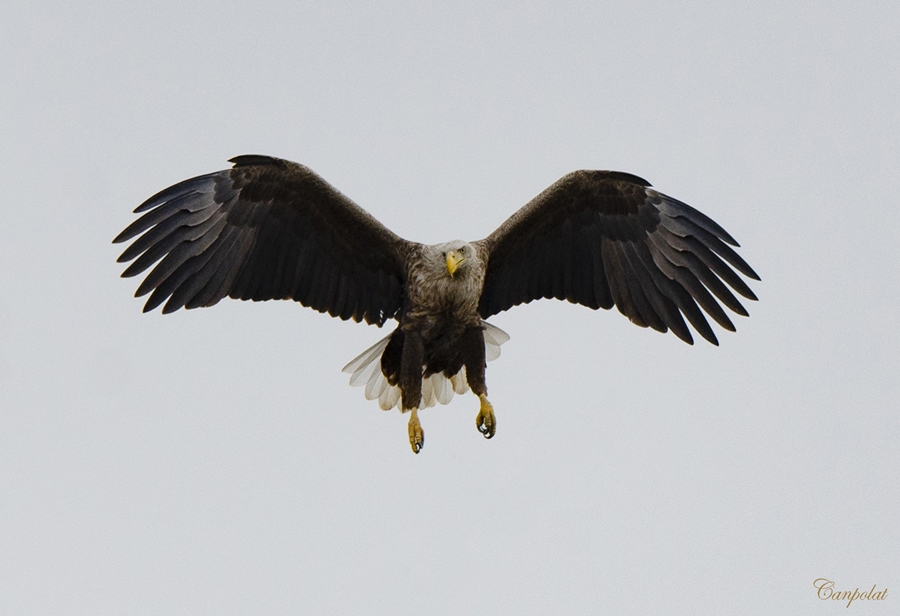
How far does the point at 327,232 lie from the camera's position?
845cm

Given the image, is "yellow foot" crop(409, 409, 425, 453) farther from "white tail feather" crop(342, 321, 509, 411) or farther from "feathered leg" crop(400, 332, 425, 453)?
"white tail feather" crop(342, 321, 509, 411)

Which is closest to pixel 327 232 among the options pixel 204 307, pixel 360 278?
pixel 360 278

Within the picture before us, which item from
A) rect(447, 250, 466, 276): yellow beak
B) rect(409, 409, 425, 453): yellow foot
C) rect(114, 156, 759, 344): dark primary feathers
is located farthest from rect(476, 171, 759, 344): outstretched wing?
rect(409, 409, 425, 453): yellow foot

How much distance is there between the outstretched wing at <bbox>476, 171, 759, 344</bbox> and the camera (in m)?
8.44

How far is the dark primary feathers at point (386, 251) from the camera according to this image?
818 centimetres

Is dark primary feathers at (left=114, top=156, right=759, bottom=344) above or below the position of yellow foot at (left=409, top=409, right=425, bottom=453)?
above

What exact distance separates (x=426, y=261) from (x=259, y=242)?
1.18 metres

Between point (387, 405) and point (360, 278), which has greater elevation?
point (360, 278)

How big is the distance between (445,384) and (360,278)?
1.10 metres

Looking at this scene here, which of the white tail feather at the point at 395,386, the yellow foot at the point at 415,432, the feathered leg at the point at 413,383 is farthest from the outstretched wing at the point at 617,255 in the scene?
the yellow foot at the point at 415,432

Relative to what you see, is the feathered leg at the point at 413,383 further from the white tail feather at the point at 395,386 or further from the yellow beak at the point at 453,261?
the white tail feather at the point at 395,386

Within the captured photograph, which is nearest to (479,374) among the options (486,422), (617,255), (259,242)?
(486,422)

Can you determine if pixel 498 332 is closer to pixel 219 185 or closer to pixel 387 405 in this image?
pixel 387 405

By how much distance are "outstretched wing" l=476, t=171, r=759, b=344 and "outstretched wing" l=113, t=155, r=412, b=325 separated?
0.86 metres
